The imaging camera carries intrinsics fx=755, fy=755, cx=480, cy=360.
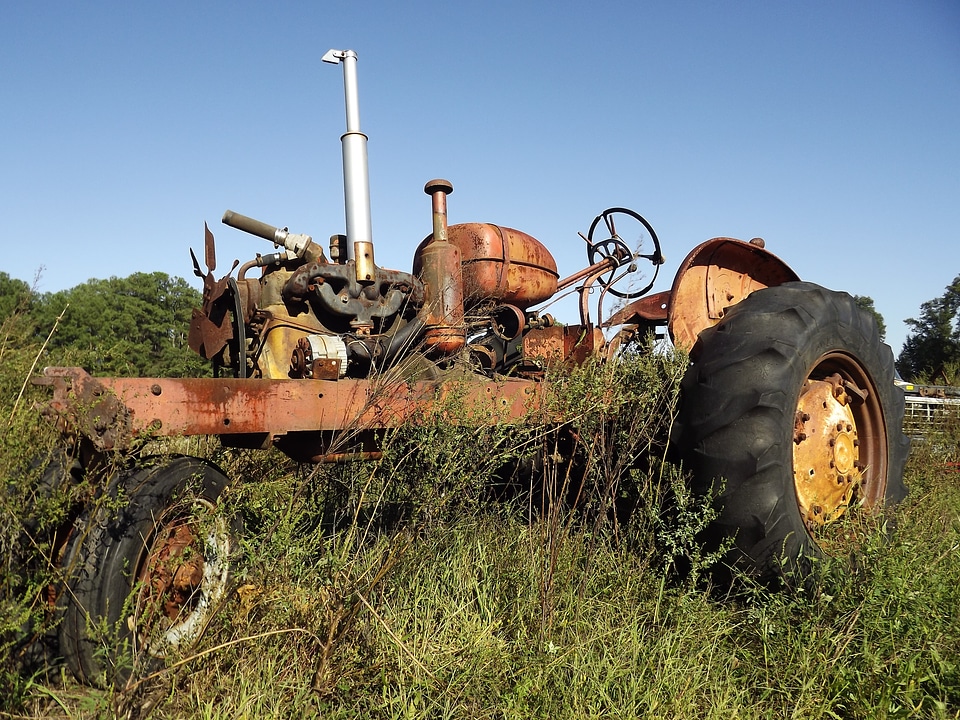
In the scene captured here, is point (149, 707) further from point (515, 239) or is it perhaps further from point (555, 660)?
point (515, 239)

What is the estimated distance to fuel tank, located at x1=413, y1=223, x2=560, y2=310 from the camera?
4.35 metres

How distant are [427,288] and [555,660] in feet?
7.45

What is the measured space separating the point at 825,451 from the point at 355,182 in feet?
9.39

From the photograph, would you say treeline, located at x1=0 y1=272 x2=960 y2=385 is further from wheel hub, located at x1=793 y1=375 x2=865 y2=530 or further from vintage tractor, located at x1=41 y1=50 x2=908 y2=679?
wheel hub, located at x1=793 y1=375 x2=865 y2=530

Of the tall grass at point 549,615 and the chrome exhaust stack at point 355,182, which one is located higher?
the chrome exhaust stack at point 355,182

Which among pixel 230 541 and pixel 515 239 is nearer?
pixel 230 541

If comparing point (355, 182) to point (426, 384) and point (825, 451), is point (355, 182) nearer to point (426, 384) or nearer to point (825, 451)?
point (426, 384)

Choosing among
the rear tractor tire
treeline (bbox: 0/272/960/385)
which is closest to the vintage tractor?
the rear tractor tire

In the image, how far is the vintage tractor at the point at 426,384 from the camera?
7.23 feet

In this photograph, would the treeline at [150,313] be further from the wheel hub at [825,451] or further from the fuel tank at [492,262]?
the wheel hub at [825,451]

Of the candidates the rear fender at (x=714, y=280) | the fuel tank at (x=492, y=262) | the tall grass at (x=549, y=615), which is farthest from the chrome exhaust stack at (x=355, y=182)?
the rear fender at (x=714, y=280)

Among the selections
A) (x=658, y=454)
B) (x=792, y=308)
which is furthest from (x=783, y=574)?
(x=792, y=308)

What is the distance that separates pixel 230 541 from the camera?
250 cm

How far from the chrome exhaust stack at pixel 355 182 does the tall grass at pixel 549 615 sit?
1389 millimetres
